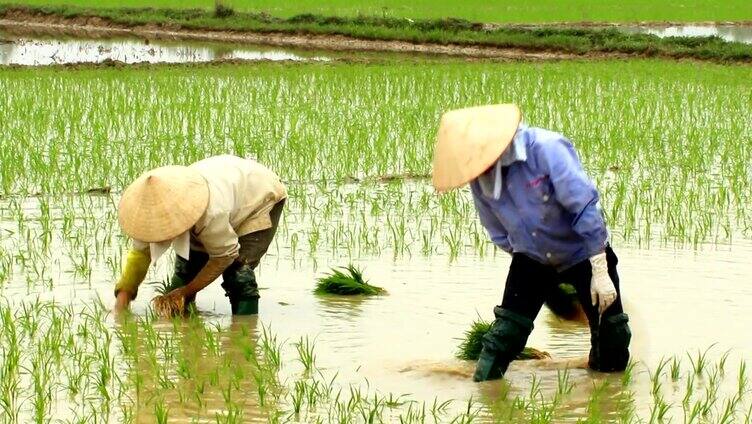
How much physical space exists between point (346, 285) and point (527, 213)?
60.5 inches

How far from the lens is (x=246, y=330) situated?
4387 millimetres

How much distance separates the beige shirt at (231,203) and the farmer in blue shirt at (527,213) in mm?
955

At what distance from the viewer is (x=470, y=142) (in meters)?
3.59

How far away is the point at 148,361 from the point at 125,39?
60.4ft

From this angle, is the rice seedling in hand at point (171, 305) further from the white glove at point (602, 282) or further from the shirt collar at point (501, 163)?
the white glove at point (602, 282)

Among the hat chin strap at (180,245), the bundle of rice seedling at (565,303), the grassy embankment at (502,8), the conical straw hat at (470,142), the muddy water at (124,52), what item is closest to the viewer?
the conical straw hat at (470,142)

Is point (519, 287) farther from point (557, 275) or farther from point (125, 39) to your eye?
point (125, 39)

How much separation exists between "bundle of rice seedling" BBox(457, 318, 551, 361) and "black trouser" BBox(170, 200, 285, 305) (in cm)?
86

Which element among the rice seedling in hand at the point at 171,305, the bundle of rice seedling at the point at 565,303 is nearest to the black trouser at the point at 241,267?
the rice seedling in hand at the point at 171,305

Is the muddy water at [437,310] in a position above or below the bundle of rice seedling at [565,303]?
below

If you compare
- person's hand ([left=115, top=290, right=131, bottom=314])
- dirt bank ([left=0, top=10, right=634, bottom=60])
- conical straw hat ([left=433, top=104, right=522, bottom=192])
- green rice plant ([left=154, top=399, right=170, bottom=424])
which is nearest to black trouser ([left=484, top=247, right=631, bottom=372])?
conical straw hat ([left=433, top=104, right=522, bottom=192])

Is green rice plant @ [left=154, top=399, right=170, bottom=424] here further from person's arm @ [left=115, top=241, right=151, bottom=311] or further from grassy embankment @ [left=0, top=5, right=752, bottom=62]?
grassy embankment @ [left=0, top=5, right=752, bottom=62]

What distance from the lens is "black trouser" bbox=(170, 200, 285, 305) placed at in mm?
4598

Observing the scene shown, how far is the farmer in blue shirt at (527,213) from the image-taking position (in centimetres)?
360
